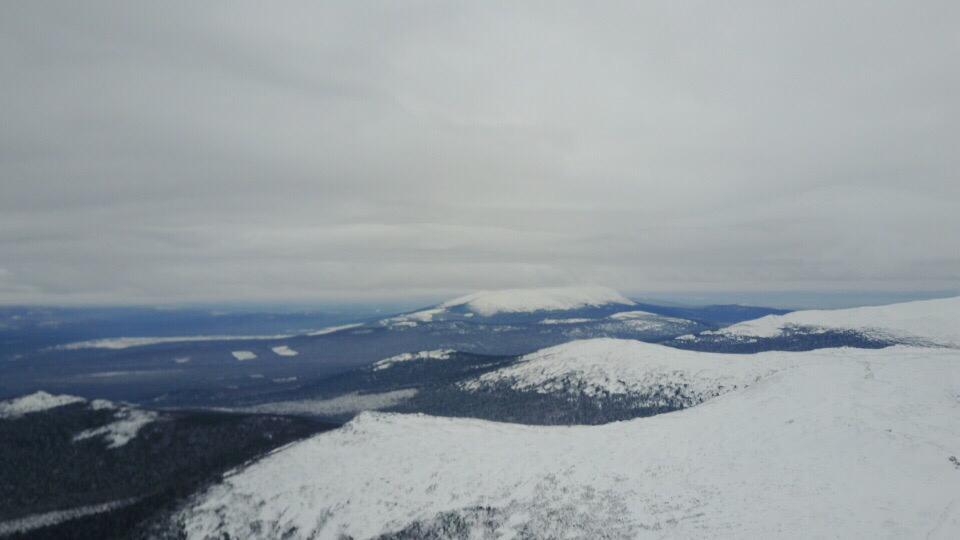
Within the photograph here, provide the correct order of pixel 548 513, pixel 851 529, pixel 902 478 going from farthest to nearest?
1. pixel 548 513
2. pixel 902 478
3. pixel 851 529

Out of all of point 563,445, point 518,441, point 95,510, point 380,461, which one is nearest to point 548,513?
point 563,445

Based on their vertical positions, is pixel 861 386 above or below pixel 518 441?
above

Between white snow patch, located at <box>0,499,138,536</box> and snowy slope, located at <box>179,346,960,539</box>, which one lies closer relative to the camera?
snowy slope, located at <box>179,346,960,539</box>

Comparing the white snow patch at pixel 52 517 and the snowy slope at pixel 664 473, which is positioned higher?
the snowy slope at pixel 664 473

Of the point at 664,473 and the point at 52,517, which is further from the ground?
the point at 664,473

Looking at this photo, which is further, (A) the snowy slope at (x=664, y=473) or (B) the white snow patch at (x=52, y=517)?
(B) the white snow patch at (x=52, y=517)

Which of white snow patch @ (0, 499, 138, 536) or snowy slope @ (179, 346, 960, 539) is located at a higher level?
snowy slope @ (179, 346, 960, 539)

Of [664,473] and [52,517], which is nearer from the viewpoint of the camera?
[664,473]

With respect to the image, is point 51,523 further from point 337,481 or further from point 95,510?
point 337,481
